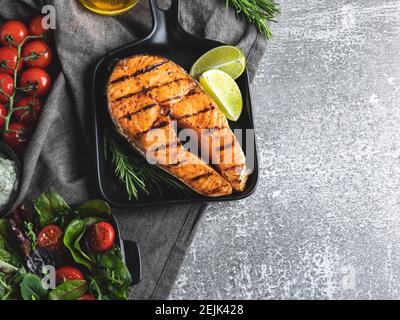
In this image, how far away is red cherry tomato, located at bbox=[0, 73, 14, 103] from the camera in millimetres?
2295

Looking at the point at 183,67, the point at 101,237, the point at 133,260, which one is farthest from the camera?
the point at 183,67

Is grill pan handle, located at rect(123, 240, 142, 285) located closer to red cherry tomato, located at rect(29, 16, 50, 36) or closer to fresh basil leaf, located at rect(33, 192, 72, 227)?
fresh basil leaf, located at rect(33, 192, 72, 227)

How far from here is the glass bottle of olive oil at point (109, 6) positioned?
7.84 feet

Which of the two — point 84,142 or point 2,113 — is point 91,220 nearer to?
point 84,142

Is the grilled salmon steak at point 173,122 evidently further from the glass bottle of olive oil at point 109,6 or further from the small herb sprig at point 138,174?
the glass bottle of olive oil at point 109,6

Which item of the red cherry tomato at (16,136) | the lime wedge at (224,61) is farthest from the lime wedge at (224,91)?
the red cherry tomato at (16,136)

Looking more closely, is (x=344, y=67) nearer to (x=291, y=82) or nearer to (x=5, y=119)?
(x=291, y=82)

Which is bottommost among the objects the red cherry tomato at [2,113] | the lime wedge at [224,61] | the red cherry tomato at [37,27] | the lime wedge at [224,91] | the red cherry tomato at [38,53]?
the lime wedge at [224,91]

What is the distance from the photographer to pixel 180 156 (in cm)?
229

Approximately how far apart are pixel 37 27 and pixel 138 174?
737mm

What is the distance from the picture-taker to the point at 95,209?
2.22 metres

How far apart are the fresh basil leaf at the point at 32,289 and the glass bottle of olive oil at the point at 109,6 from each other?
1114 millimetres

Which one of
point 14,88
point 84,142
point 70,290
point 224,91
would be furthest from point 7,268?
point 224,91
